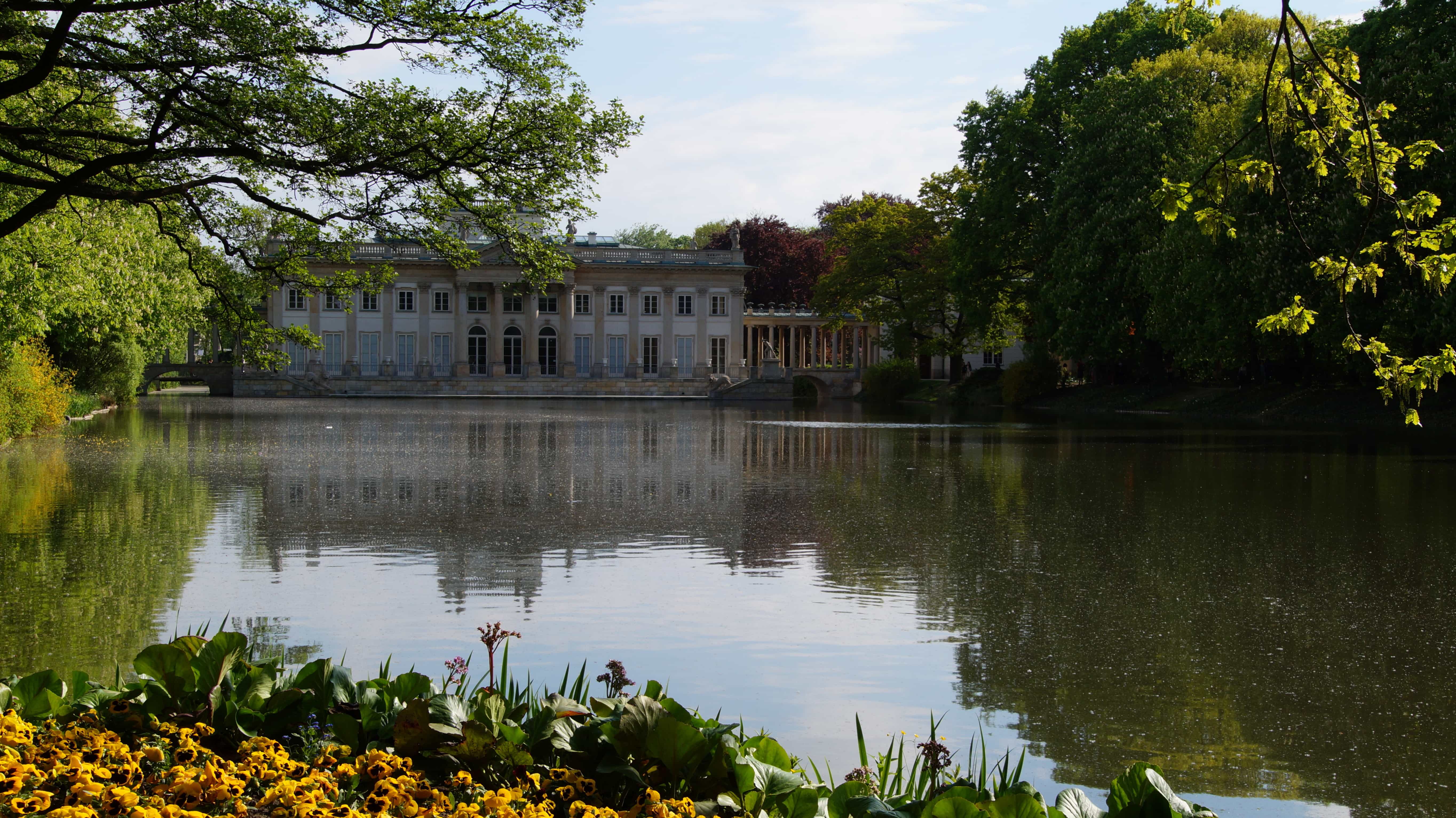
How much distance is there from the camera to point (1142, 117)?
1602 inches

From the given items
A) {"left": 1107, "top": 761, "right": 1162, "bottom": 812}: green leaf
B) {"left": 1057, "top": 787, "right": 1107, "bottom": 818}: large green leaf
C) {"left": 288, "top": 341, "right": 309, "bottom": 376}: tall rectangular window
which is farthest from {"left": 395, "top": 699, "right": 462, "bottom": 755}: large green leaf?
{"left": 288, "top": 341, "right": 309, "bottom": 376}: tall rectangular window

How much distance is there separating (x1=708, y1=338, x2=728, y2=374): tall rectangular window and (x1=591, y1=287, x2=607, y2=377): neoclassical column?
Result: 6.66 metres

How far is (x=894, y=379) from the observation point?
206 feet

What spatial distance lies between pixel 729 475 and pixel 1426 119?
20.0m

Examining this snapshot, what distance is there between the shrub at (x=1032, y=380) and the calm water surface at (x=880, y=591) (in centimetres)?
3164

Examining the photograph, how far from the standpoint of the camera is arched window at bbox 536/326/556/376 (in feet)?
266

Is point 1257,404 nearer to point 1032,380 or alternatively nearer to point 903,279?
point 1032,380

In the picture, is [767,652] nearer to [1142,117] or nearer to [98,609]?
[98,609]

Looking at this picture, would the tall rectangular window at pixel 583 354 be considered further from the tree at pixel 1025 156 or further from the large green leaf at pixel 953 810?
the large green leaf at pixel 953 810

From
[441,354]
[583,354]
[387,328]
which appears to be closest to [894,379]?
[583,354]

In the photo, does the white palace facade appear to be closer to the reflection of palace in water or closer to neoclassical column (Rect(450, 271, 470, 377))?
neoclassical column (Rect(450, 271, 470, 377))

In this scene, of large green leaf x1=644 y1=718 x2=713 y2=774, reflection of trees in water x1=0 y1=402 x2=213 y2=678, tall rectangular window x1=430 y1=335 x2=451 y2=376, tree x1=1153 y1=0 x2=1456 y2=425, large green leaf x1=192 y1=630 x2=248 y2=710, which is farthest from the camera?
tall rectangular window x1=430 y1=335 x2=451 y2=376

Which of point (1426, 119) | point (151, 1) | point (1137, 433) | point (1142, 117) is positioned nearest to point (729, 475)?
point (151, 1)

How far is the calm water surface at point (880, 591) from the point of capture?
18.4 feet
